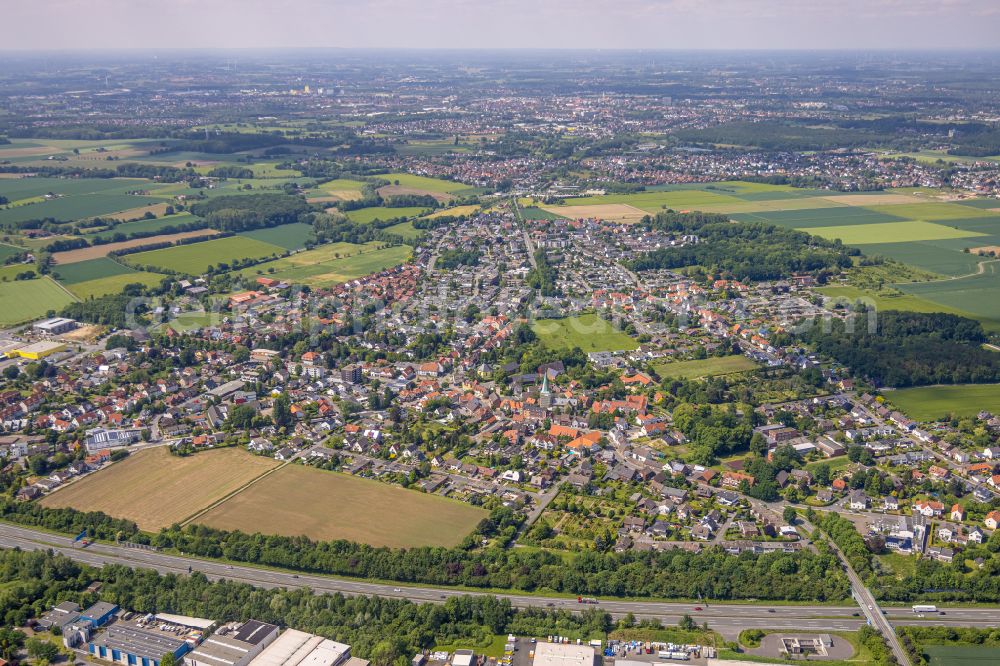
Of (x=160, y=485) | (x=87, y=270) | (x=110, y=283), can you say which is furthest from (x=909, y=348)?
(x=87, y=270)

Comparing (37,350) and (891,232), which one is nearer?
(37,350)

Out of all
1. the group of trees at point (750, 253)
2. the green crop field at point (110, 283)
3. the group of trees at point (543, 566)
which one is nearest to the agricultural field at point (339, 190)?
the green crop field at point (110, 283)

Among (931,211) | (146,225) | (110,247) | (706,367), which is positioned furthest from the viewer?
(931,211)

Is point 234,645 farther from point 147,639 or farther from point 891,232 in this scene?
point 891,232

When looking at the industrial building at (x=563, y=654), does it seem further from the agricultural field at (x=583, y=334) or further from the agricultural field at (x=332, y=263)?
the agricultural field at (x=332, y=263)

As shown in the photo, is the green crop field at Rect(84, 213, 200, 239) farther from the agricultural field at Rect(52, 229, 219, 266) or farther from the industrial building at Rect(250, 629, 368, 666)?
the industrial building at Rect(250, 629, 368, 666)

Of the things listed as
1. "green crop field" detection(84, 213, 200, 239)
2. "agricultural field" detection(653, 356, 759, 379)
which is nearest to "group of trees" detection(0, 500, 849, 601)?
"agricultural field" detection(653, 356, 759, 379)

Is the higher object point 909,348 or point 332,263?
point 332,263
